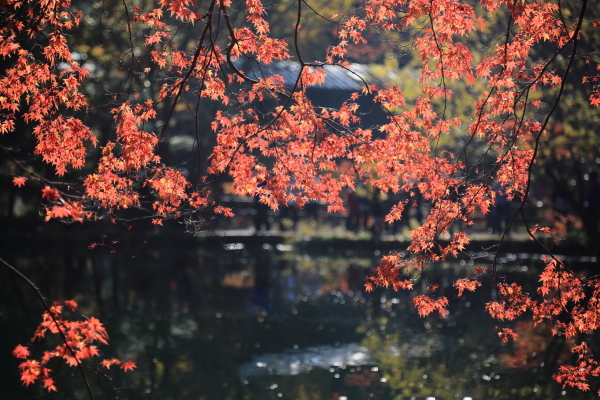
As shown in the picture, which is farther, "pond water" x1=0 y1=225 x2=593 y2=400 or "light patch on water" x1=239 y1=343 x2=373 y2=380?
"light patch on water" x1=239 y1=343 x2=373 y2=380

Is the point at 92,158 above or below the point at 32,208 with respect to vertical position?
above

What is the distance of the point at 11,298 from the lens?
15383 mm

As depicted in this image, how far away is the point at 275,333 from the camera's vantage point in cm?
1276

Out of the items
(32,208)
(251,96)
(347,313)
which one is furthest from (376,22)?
(32,208)

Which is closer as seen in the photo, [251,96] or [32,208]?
[251,96]

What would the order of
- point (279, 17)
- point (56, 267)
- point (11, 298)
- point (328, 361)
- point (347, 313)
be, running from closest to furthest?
point (328, 361) → point (347, 313) → point (11, 298) → point (56, 267) → point (279, 17)

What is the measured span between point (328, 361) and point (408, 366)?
1302 millimetres

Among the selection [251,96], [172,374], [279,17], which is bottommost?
[172,374]

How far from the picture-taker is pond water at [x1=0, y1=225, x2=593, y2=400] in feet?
31.8

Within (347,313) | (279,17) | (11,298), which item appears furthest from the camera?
(279,17)

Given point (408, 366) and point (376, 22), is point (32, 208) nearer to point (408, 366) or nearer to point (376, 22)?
point (408, 366)

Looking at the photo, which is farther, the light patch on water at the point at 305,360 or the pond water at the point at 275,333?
the light patch on water at the point at 305,360

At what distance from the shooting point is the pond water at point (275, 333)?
9.69m

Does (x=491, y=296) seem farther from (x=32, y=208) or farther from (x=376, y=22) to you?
(x=32, y=208)
